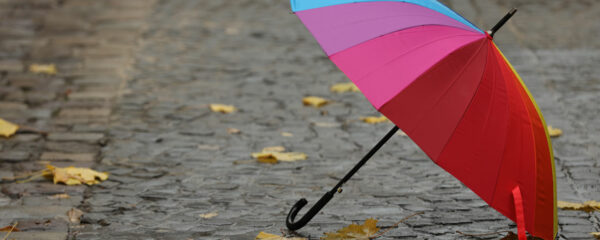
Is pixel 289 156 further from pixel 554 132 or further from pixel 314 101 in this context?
pixel 554 132

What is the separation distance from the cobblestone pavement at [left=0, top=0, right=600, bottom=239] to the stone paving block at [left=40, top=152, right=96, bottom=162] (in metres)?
0.01

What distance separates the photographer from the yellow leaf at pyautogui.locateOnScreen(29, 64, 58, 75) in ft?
21.6

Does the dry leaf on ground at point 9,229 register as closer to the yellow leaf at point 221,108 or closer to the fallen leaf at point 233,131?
the fallen leaf at point 233,131

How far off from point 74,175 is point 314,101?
2.09 m

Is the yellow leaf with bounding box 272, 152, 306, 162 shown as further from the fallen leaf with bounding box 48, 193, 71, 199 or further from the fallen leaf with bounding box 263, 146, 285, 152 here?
the fallen leaf with bounding box 48, 193, 71, 199

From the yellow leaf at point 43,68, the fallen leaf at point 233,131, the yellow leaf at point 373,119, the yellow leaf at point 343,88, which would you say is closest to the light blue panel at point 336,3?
the fallen leaf at point 233,131

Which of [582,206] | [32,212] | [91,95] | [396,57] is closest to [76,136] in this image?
[91,95]

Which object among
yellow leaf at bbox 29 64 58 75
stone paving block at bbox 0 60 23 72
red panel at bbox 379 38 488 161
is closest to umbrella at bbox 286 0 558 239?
red panel at bbox 379 38 488 161

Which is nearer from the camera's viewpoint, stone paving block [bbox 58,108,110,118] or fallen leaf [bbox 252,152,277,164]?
fallen leaf [bbox 252,152,277,164]

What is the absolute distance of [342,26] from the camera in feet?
10.6

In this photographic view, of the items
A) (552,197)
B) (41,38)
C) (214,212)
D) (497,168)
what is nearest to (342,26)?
(497,168)

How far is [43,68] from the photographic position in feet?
21.8

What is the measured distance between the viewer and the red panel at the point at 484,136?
3.00 meters

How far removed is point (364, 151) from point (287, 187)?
2.67 ft
